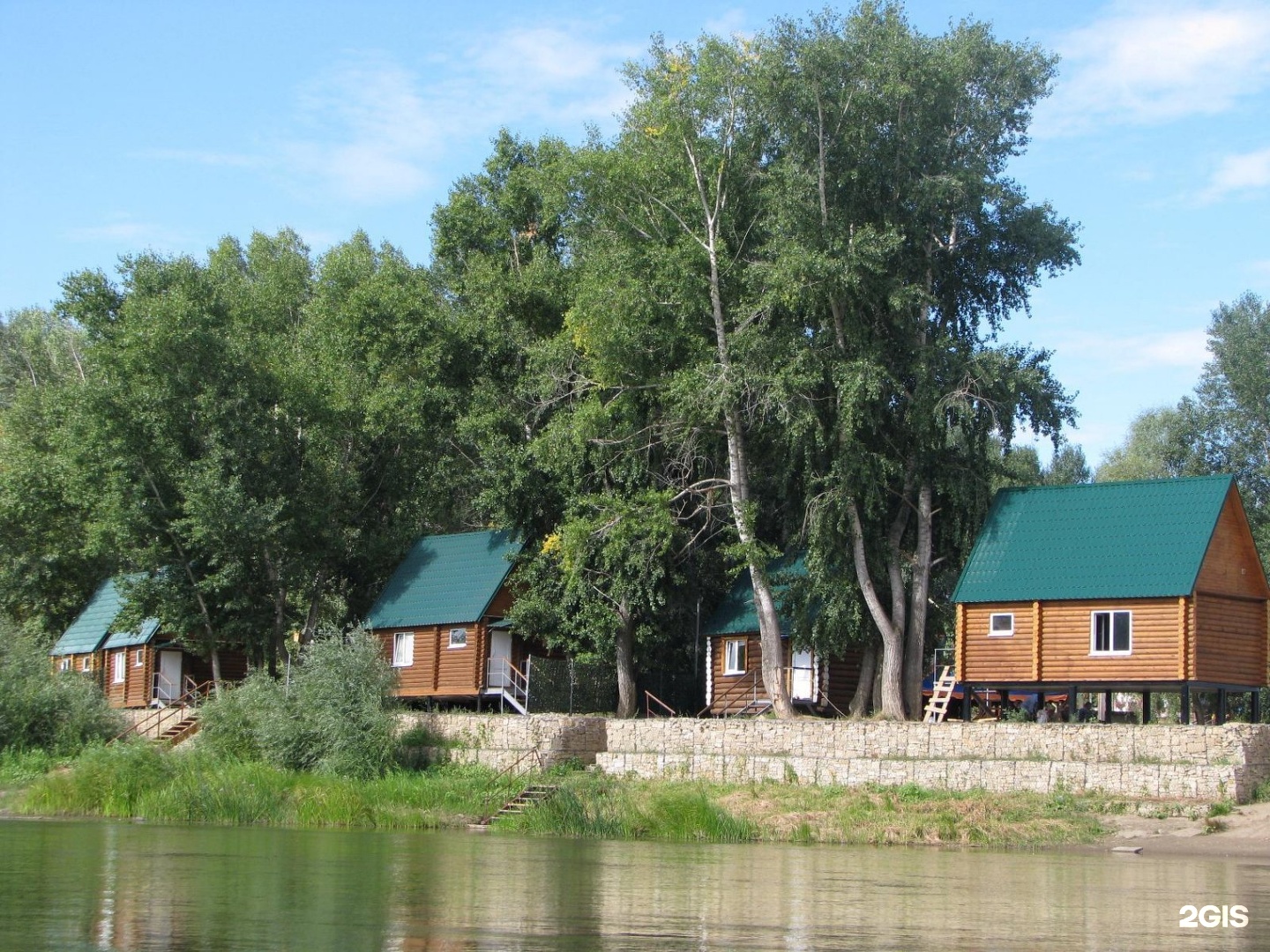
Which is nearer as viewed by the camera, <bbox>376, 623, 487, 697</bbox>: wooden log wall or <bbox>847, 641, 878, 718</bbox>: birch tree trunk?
<bbox>847, 641, 878, 718</bbox>: birch tree trunk

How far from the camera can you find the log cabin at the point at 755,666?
156 feet

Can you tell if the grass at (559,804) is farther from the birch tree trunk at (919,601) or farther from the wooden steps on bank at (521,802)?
the birch tree trunk at (919,601)

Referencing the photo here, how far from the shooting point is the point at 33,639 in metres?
52.7

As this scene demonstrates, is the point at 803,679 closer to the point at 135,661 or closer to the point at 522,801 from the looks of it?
the point at 522,801

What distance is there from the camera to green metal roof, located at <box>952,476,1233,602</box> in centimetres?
3869

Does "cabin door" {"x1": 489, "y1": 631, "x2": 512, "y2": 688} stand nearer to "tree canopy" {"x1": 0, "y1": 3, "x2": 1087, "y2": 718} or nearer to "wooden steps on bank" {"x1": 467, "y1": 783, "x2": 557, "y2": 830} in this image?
"tree canopy" {"x1": 0, "y1": 3, "x2": 1087, "y2": 718}

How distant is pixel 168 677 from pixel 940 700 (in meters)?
34.1

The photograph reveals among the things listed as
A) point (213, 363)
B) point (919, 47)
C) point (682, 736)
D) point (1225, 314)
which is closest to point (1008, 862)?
point (682, 736)

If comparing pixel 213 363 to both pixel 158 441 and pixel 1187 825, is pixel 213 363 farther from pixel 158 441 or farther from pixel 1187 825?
pixel 1187 825

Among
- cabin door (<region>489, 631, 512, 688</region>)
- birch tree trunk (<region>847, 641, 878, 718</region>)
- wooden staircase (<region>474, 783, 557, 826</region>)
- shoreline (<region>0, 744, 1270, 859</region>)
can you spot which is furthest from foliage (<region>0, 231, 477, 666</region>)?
birch tree trunk (<region>847, 641, 878, 718</region>)

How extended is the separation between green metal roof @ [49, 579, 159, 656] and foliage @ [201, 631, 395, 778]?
67.9 ft

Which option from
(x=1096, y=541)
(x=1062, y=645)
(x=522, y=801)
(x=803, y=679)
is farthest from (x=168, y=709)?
(x=1096, y=541)

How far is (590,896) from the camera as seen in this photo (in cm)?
2244

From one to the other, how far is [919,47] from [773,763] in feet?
66.8
